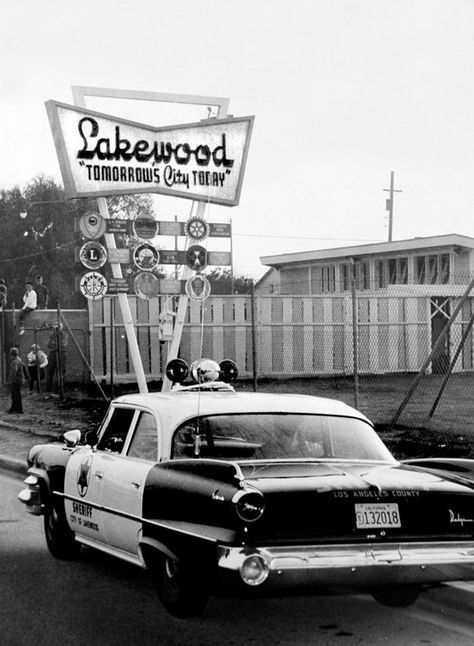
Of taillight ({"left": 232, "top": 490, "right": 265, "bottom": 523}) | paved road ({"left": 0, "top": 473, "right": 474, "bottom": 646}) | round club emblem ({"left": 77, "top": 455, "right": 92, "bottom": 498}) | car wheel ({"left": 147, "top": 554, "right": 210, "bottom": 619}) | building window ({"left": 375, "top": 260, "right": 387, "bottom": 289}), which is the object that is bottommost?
paved road ({"left": 0, "top": 473, "right": 474, "bottom": 646})

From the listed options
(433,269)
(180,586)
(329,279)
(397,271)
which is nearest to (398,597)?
(180,586)

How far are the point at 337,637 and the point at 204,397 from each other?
6.06ft

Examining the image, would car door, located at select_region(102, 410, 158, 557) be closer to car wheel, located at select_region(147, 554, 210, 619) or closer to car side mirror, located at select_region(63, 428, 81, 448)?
car wheel, located at select_region(147, 554, 210, 619)

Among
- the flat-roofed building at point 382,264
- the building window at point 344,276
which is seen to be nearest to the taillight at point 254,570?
the flat-roofed building at point 382,264

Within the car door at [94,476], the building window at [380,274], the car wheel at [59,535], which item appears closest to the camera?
the car door at [94,476]

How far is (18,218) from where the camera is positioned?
65250 millimetres

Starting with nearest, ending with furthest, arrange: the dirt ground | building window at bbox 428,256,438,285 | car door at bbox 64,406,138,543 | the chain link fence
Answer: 1. car door at bbox 64,406,138,543
2. the dirt ground
3. the chain link fence
4. building window at bbox 428,256,438,285

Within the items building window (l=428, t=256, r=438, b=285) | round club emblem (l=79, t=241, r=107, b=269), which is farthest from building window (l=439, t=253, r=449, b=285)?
round club emblem (l=79, t=241, r=107, b=269)

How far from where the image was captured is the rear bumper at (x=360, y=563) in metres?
5.37

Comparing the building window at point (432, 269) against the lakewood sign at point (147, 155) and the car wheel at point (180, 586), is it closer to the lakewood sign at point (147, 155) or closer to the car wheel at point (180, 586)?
the lakewood sign at point (147, 155)

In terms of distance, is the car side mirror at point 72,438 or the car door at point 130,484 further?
the car side mirror at point 72,438

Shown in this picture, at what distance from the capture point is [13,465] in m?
14.4

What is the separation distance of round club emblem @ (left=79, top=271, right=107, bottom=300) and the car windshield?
1116 centimetres

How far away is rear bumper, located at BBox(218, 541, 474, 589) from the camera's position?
17.6ft
